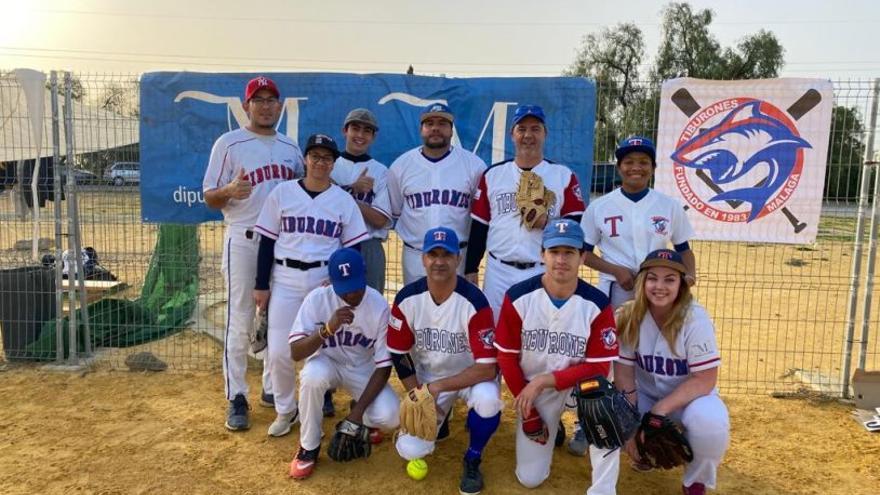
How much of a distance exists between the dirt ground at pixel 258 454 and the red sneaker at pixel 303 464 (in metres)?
0.06

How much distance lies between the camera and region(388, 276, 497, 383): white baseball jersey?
3.58 m

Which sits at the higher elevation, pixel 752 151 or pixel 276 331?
pixel 752 151

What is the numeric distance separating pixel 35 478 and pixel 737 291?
33.3ft

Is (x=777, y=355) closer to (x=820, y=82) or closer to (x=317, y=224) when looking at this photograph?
(x=820, y=82)

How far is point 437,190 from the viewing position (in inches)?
168

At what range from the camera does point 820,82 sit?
4.86 metres

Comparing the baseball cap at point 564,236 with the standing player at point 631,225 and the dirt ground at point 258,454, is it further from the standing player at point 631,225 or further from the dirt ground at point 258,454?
the dirt ground at point 258,454

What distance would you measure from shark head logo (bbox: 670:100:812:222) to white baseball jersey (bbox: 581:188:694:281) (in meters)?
1.35

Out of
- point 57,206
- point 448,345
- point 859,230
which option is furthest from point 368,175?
point 859,230

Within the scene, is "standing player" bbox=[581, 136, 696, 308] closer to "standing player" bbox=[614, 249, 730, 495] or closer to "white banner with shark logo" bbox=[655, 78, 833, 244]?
"standing player" bbox=[614, 249, 730, 495]

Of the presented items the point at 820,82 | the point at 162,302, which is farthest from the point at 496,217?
the point at 162,302

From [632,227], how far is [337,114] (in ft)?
9.80

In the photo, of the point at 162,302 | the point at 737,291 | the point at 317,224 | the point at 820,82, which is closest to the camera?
the point at 317,224

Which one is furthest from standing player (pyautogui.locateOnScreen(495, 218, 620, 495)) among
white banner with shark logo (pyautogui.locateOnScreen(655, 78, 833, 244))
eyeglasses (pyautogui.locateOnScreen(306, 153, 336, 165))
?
white banner with shark logo (pyautogui.locateOnScreen(655, 78, 833, 244))
